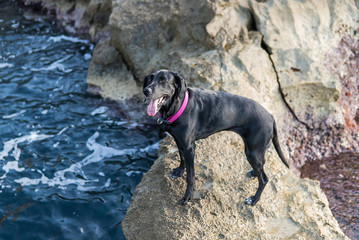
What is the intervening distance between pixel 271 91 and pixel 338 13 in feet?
8.58

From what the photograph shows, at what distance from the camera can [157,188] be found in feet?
17.6

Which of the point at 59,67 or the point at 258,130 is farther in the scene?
the point at 59,67

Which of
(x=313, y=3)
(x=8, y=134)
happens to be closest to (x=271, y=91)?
(x=313, y=3)

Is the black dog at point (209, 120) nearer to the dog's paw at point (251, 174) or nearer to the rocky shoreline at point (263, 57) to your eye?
the dog's paw at point (251, 174)

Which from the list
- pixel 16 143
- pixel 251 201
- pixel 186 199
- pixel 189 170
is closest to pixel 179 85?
pixel 189 170

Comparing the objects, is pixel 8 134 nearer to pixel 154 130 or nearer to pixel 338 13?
pixel 154 130

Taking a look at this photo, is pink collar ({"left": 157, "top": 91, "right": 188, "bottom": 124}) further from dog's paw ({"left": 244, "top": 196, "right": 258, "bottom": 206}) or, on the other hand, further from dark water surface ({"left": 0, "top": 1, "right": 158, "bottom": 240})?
dark water surface ({"left": 0, "top": 1, "right": 158, "bottom": 240})

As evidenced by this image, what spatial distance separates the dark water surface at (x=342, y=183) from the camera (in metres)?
5.67

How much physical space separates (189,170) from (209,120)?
673 millimetres

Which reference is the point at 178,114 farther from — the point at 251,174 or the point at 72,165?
the point at 72,165

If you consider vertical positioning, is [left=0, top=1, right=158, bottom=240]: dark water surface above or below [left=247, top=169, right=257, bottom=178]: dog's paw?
below

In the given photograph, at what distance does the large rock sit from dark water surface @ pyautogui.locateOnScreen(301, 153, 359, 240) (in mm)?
702

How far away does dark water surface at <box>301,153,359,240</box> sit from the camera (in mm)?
5672

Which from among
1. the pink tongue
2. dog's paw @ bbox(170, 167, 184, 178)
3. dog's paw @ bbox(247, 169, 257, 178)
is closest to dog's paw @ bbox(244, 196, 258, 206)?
dog's paw @ bbox(247, 169, 257, 178)
